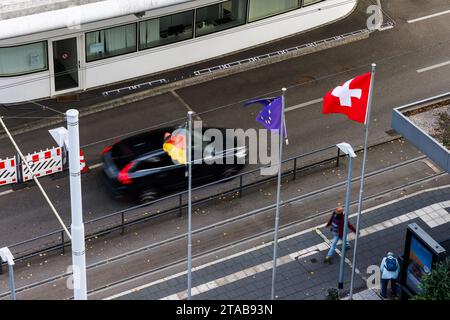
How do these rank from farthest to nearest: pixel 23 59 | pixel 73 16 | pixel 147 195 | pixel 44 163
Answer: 1. pixel 23 59
2. pixel 73 16
3. pixel 44 163
4. pixel 147 195

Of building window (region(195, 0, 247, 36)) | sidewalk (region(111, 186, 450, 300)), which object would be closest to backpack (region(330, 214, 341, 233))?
sidewalk (region(111, 186, 450, 300))

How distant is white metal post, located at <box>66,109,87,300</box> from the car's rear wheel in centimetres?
951

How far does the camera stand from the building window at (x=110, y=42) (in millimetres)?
42281

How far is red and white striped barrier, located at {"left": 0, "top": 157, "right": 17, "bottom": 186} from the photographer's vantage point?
37.0 metres

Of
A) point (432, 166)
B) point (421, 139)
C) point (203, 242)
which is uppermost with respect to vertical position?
point (432, 166)

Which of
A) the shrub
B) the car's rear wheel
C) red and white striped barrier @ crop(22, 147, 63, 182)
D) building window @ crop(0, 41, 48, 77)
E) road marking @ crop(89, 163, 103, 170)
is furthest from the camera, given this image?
building window @ crop(0, 41, 48, 77)

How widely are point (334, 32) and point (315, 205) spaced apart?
1238 centimetres

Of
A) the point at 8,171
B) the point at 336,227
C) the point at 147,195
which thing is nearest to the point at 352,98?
the point at 336,227

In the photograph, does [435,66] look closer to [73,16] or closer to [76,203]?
[73,16]

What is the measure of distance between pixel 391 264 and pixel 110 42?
53.0 ft

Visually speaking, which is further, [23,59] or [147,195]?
[23,59]

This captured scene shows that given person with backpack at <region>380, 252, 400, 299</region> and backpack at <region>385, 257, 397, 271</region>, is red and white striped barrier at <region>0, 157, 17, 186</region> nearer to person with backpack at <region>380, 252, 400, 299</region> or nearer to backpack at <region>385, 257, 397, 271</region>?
person with backpack at <region>380, 252, 400, 299</region>

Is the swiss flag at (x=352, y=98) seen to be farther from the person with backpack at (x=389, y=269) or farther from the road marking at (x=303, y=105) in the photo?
the road marking at (x=303, y=105)

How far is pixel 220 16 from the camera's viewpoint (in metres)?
44.8
